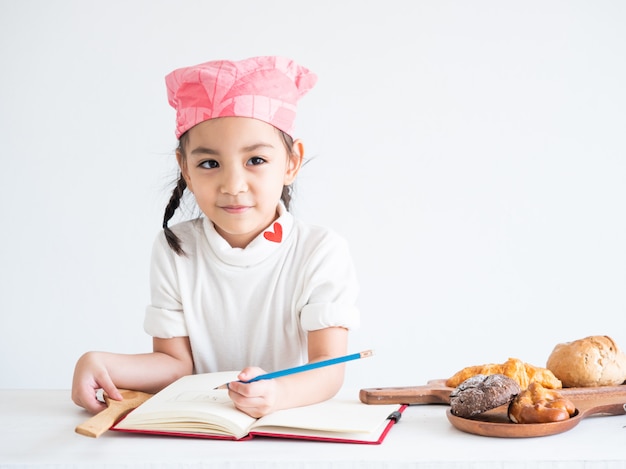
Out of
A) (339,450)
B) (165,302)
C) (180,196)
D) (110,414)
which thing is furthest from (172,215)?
(339,450)

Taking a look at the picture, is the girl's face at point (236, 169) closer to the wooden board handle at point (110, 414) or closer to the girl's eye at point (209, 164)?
the girl's eye at point (209, 164)

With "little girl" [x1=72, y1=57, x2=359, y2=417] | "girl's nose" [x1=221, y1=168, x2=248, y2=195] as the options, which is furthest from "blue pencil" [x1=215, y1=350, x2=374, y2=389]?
"girl's nose" [x1=221, y1=168, x2=248, y2=195]

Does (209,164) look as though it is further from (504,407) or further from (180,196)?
(504,407)

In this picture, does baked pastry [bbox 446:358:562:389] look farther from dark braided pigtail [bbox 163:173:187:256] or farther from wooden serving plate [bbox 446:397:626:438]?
dark braided pigtail [bbox 163:173:187:256]

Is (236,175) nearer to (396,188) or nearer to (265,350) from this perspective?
(265,350)

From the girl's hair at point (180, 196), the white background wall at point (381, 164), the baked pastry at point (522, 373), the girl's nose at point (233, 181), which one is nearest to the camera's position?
the baked pastry at point (522, 373)

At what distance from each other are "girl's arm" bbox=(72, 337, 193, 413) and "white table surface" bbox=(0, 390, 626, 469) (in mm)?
125

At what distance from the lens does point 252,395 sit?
1188 mm

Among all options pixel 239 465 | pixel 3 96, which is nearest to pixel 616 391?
pixel 239 465

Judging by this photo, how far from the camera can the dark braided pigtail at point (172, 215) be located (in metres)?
1.65

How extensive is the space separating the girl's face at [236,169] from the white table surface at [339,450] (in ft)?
1.53

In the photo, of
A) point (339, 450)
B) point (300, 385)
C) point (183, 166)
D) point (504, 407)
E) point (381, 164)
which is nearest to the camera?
point (339, 450)

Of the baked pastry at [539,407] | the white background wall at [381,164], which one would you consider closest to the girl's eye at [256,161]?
the baked pastry at [539,407]

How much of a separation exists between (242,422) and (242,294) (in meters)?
0.49
